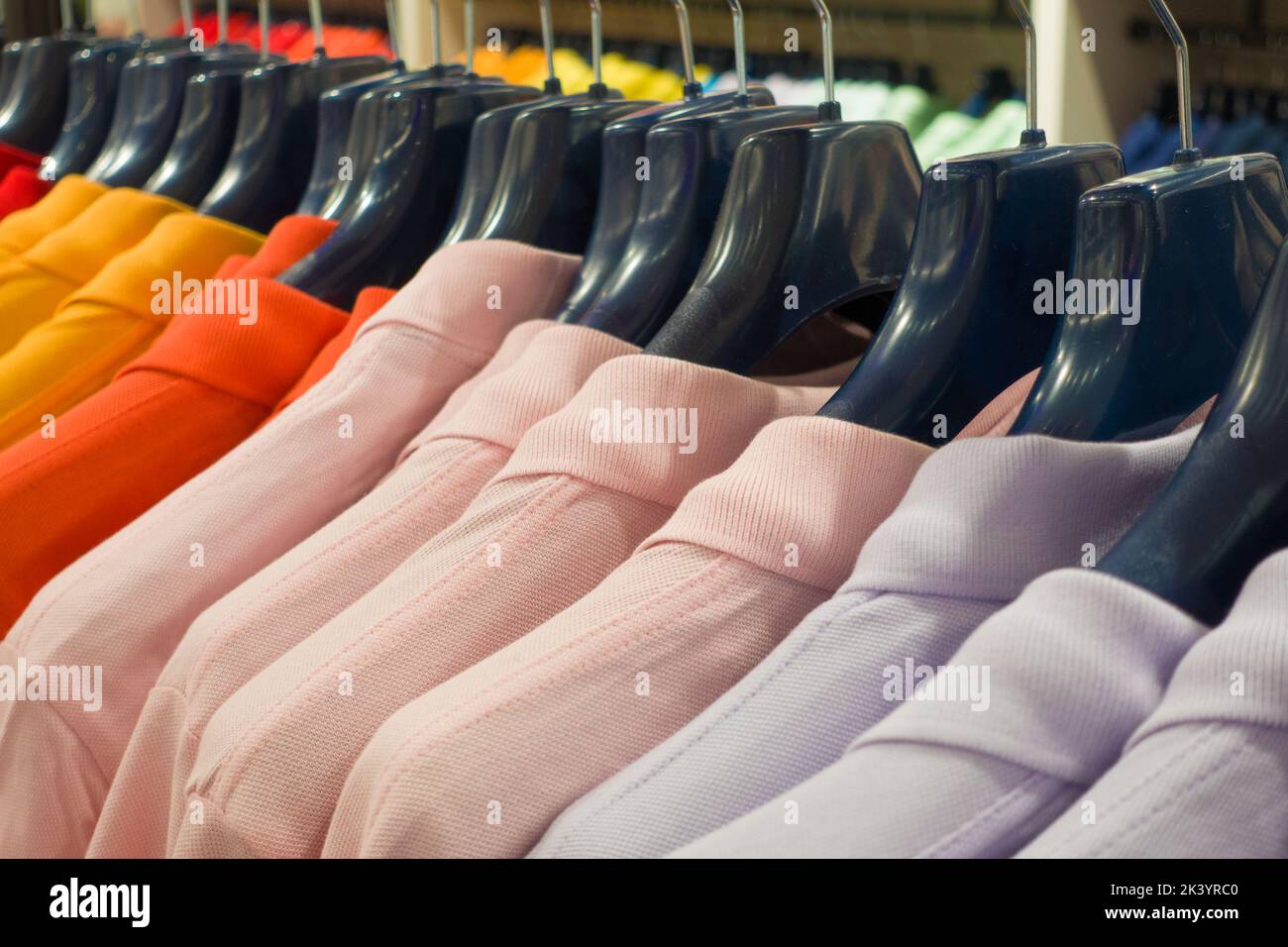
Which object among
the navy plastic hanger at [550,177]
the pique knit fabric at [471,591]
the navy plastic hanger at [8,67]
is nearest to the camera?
the pique knit fabric at [471,591]

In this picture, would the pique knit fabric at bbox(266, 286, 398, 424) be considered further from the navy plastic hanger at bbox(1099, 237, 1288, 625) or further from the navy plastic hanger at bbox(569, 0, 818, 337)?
the navy plastic hanger at bbox(1099, 237, 1288, 625)

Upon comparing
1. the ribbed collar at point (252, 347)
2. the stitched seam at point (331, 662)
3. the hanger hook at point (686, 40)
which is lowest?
the stitched seam at point (331, 662)

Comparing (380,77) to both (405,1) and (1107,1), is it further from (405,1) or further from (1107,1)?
(405,1)

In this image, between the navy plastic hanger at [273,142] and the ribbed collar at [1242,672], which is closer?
the ribbed collar at [1242,672]

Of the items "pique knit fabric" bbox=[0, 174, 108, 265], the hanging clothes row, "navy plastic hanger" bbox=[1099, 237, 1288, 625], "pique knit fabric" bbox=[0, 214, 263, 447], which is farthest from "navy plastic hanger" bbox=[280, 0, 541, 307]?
"navy plastic hanger" bbox=[1099, 237, 1288, 625]

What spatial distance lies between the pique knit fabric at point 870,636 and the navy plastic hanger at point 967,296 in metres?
0.12

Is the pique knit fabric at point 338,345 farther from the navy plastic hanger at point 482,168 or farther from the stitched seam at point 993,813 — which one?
the stitched seam at point 993,813

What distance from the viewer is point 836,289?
0.82m

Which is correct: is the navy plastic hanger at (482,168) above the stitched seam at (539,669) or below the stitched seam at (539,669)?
above

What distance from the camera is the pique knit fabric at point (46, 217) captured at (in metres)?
1.29

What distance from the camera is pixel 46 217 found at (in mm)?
1295

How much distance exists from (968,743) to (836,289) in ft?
1.31

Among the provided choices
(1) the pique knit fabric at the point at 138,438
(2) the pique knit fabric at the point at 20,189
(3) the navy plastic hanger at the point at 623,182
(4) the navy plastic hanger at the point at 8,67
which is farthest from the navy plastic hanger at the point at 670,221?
(4) the navy plastic hanger at the point at 8,67
